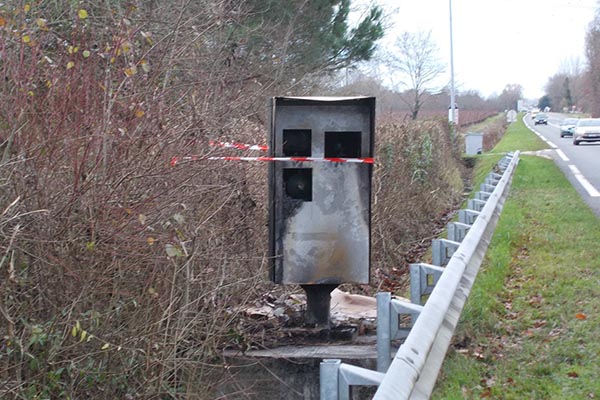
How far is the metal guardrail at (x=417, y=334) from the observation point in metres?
3.09

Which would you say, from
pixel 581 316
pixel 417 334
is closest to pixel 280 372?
pixel 417 334

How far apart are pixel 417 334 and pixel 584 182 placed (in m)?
17.0

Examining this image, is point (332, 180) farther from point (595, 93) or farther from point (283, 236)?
point (595, 93)

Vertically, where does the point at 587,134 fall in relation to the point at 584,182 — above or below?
above

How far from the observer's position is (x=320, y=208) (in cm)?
575

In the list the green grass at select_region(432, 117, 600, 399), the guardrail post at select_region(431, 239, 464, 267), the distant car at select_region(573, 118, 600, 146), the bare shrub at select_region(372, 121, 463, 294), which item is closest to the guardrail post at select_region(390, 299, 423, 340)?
the green grass at select_region(432, 117, 600, 399)

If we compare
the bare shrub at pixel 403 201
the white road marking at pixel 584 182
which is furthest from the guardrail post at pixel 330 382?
the white road marking at pixel 584 182

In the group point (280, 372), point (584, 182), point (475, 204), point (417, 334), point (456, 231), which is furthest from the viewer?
point (584, 182)

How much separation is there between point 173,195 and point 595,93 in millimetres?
96649

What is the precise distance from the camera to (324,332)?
19.5 feet

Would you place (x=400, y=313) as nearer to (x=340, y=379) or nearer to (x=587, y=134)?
(x=340, y=379)

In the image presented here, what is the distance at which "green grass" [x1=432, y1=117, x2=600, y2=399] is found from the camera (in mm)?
5250

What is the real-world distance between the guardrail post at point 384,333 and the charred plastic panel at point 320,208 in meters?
1.31

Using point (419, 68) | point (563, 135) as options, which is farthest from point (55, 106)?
point (563, 135)
